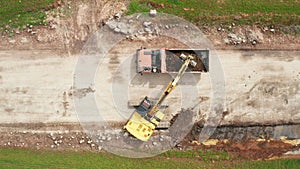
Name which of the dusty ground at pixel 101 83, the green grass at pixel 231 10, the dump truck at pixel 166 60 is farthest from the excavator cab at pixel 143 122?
the green grass at pixel 231 10

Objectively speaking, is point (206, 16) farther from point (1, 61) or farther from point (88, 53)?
point (1, 61)

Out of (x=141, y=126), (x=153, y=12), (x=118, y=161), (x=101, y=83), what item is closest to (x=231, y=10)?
(x=153, y=12)

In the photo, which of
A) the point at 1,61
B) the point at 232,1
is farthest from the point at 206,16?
the point at 1,61

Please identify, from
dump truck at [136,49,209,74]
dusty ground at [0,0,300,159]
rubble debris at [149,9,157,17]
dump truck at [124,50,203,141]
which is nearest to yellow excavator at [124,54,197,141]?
dump truck at [124,50,203,141]

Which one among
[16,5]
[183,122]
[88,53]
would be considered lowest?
[183,122]

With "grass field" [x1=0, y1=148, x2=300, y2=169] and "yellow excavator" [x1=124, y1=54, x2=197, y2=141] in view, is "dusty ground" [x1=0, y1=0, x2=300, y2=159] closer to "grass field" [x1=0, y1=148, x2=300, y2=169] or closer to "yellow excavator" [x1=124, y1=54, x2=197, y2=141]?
"grass field" [x1=0, y1=148, x2=300, y2=169]

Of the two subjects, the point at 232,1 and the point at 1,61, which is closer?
the point at 1,61

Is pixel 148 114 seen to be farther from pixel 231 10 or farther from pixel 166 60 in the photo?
pixel 231 10
